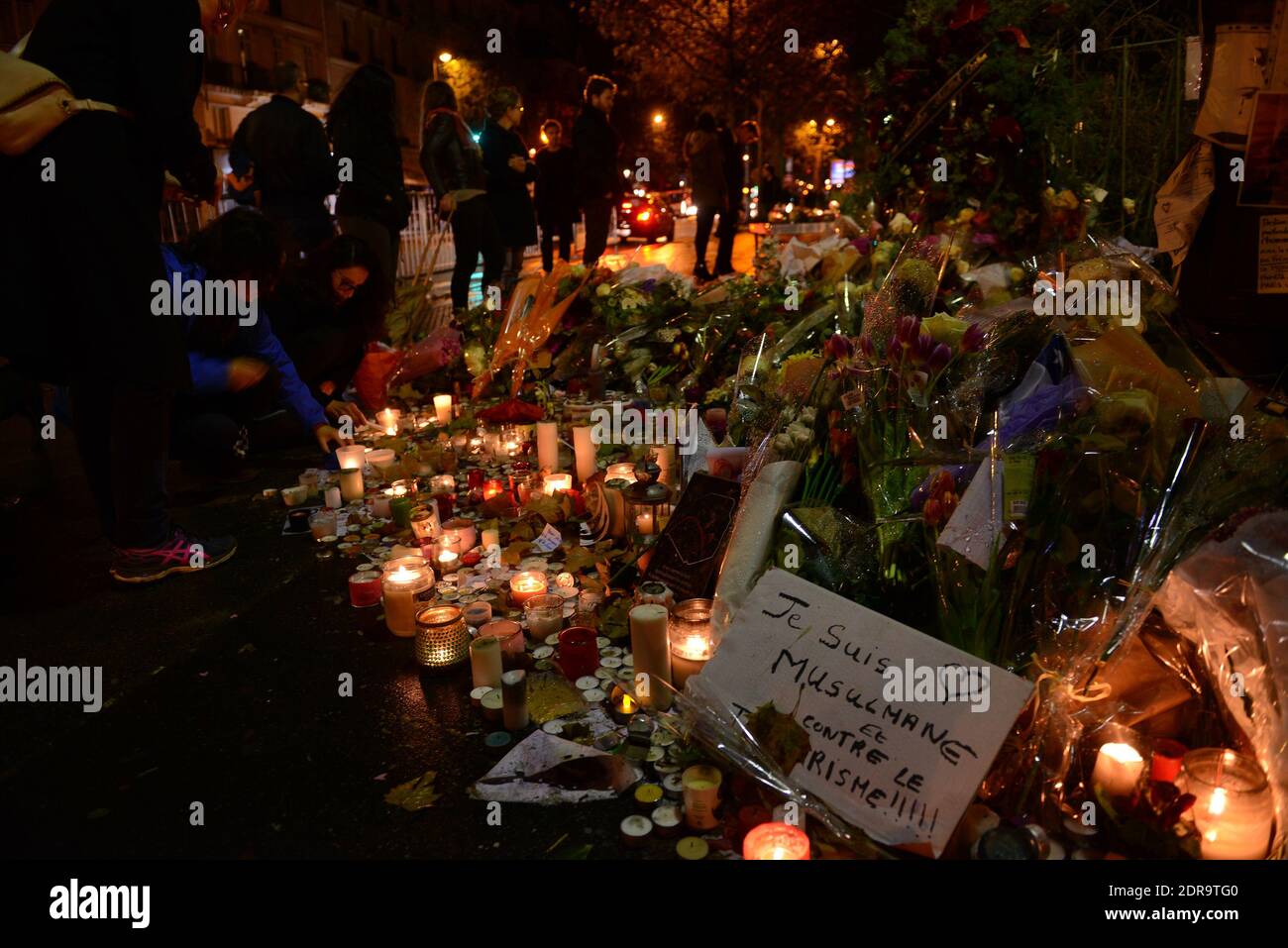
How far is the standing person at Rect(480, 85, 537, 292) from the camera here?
7.21m

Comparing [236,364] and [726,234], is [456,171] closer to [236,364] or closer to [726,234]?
[236,364]

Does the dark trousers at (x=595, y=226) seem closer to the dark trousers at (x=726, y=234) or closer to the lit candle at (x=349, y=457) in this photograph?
the dark trousers at (x=726, y=234)

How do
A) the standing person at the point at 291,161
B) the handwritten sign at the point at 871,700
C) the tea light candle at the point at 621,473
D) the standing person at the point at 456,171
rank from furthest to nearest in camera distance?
the standing person at the point at 456,171
the standing person at the point at 291,161
the tea light candle at the point at 621,473
the handwritten sign at the point at 871,700

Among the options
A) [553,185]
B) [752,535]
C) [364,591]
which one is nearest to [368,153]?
[553,185]

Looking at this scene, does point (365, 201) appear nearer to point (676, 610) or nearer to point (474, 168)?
point (474, 168)

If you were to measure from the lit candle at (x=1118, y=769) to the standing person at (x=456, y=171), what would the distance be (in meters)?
5.67

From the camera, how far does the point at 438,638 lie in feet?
7.80

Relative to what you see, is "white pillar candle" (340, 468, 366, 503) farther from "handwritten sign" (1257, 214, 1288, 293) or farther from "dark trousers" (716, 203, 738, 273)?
"dark trousers" (716, 203, 738, 273)

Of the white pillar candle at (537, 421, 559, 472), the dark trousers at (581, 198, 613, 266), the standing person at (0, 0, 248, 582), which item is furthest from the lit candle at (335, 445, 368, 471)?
the dark trousers at (581, 198, 613, 266)

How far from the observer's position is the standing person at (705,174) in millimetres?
9469

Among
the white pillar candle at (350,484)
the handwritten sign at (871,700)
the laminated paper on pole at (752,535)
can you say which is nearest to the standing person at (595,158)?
the white pillar candle at (350,484)

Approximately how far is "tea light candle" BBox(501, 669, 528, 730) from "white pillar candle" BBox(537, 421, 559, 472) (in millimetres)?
1811

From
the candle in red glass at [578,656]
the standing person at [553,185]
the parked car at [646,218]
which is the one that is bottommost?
the candle in red glass at [578,656]
